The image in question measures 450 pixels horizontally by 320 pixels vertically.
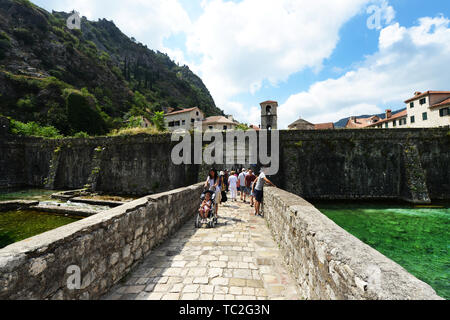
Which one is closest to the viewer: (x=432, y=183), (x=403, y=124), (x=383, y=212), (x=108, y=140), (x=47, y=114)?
(x=383, y=212)

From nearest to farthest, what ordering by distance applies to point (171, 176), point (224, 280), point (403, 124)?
point (224, 280) → point (171, 176) → point (403, 124)

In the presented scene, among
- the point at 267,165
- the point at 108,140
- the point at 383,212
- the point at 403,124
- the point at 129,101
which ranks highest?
the point at 129,101

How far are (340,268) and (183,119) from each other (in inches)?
1982

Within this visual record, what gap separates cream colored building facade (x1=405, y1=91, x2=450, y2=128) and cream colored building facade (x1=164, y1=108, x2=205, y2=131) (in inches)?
1658

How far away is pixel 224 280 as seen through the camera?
3314 mm

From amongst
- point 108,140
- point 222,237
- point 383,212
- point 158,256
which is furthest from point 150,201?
point 108,140

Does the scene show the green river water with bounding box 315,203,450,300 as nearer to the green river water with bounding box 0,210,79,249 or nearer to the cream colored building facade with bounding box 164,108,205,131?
the green river water with bounding box 0,210,79,249

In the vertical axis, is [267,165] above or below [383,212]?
above

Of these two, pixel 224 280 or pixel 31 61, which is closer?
pixel 224 280

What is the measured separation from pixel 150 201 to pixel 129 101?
210 ft

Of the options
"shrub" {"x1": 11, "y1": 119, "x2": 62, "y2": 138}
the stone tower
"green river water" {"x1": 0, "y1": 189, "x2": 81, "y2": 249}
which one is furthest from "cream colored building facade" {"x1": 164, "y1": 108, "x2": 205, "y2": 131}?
"green river water" {"x1": 0, "y1": 189, "x2": 81, "y2": 249}

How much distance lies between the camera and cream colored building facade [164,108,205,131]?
159 ft

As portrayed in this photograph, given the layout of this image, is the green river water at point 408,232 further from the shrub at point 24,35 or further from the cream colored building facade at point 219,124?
the shrub at point 24,35

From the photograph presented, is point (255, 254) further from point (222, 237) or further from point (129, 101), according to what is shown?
point (129, 101)
